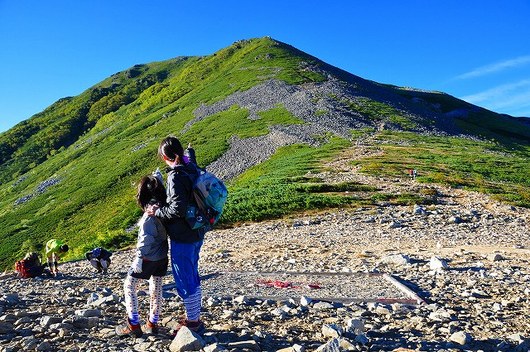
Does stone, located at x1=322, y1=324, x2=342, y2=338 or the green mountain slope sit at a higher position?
the green mountain slope

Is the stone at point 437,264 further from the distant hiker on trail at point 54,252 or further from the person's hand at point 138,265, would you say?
the distant hiker on trail at point 54,252

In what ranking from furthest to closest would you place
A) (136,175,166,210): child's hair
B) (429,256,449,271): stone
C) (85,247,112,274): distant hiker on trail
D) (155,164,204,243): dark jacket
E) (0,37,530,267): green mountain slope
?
(0,37,530,267): green mountain slope → (85,247,112,274): distant hiker on trail → (429,256,449,271): stone → (136,175,166,210): child's hair → (155,164,204,243): dark jacket

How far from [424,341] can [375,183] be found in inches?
810

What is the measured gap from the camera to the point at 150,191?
6227 mm

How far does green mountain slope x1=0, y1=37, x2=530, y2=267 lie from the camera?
91.2 ft

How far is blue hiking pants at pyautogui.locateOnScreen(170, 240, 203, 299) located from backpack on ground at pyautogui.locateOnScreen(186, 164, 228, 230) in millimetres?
363

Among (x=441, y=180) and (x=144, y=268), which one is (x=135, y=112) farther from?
(x=144, y=268)

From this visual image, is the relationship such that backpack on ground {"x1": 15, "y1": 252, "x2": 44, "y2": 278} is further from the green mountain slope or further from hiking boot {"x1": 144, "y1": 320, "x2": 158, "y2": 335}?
hiking boot {"x1": 144, "y1": 320, "x2": 158, "y2": 335}

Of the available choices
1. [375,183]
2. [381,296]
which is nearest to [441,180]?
[375,183]

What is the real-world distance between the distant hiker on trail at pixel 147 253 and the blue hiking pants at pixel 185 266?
A: 213mm

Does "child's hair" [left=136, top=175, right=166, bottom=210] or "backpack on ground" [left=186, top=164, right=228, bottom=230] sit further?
"child's hair" [left=136, top=175, right=166, bottom=210]

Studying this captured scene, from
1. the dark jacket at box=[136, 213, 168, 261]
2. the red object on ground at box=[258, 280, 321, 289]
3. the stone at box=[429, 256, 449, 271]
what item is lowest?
the red object on ground at box=[258, 280, 321, 289]

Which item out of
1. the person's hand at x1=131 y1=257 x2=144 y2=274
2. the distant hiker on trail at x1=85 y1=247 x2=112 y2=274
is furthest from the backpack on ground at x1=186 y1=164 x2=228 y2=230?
the distant hiker on trail at x1=85 y1=247 x2=112 y2=274

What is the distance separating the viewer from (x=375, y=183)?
2644 centimetres
